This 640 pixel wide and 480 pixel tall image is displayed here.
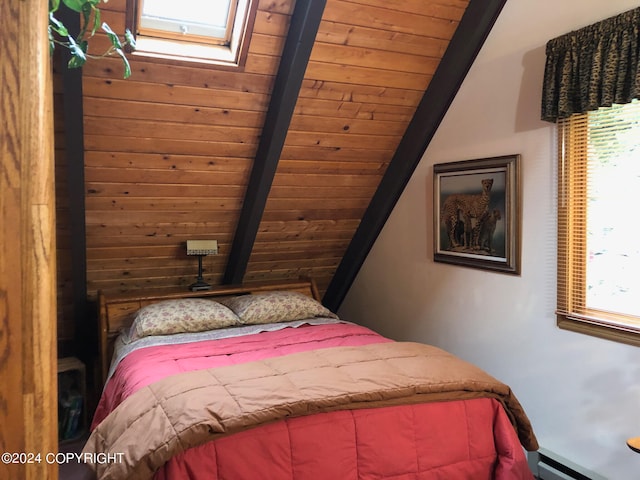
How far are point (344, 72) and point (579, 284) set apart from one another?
5.44ft

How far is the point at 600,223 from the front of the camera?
2.30m

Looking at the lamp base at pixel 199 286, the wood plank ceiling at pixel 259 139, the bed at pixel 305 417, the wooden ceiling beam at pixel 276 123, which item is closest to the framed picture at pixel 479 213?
the wood plank ceiling at pixel 259 139

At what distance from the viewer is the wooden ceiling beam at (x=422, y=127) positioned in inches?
111

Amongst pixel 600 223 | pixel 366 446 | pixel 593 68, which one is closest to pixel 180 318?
pixel 366 446

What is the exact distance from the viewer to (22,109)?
0.61 metres

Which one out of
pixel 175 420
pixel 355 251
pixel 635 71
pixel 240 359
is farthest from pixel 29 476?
pixel 355 251

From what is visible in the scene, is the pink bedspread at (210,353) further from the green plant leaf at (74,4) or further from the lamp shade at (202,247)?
the green plant leaf at (74,4)

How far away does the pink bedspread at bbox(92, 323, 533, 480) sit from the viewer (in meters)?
1.70

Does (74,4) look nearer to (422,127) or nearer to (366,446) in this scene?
(366,446)

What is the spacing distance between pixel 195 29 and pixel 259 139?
2.33ft

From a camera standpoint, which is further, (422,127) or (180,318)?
(422,127)

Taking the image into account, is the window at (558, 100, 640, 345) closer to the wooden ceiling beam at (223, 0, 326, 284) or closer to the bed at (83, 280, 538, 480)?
the bed at (83, 280, 538, 480)

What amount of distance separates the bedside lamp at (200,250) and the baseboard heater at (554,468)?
7.54ft

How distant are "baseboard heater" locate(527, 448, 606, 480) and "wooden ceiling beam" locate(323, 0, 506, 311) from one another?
6.31 feet
